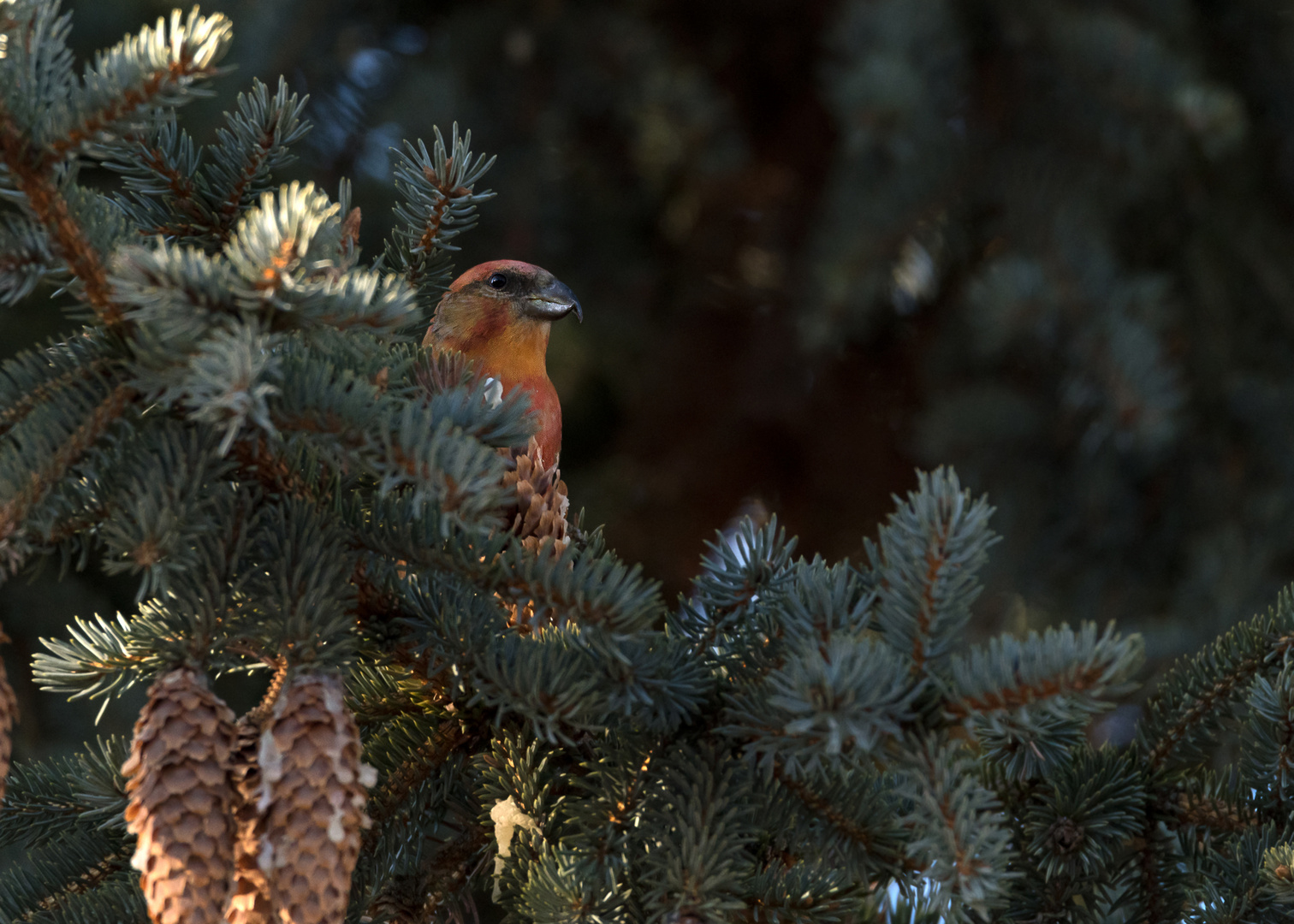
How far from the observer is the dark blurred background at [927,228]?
A: 103 inches

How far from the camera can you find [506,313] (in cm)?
233

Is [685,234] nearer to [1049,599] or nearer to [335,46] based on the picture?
[335,46]

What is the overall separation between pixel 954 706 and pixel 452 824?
0.60 m

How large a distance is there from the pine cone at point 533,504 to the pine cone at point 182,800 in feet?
1.29

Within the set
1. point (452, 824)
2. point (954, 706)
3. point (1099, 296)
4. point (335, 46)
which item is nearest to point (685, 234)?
point (335, 46)

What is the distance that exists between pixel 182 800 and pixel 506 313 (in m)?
Answer: 1.52

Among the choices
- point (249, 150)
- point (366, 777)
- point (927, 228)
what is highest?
point (927, 228)

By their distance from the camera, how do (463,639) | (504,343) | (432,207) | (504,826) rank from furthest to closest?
1. (504,343)
2. (432,207)
3. (504,826)
4. (463,639)

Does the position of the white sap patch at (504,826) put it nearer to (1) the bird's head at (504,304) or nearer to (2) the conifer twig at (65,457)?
(2) the conifer twig at (65,457)

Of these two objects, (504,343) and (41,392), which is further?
(504,343)

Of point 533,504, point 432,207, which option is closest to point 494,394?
point 533,504

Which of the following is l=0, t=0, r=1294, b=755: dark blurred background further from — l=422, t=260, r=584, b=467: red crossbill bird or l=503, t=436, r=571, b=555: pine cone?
l=503, t=436, r=571, b=555: pine cone

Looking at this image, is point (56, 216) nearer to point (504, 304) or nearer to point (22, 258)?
point (22, 258)

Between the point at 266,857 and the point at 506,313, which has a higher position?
the point at 506,313
